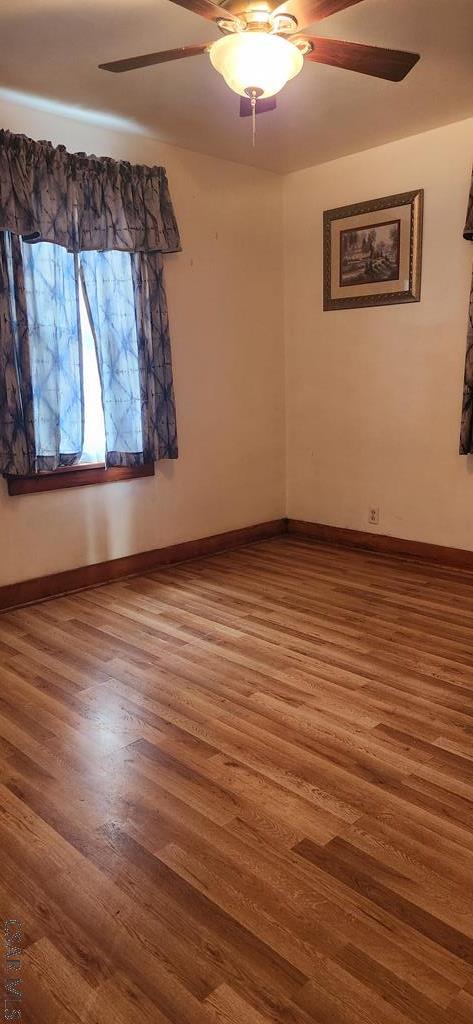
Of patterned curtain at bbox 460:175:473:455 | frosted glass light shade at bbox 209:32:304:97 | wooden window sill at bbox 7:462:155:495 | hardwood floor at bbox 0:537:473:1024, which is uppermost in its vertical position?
frosted glass light shade at bbox 209:32:304:97

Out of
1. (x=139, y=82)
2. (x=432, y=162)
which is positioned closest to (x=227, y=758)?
(x=139, y=82)

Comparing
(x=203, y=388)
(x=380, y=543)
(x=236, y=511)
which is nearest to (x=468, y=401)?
(x=380, y=543)

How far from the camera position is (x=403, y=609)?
355 centimetres

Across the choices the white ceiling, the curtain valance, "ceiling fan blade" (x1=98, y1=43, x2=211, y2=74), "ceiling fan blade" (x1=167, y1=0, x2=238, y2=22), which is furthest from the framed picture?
"ceiling fan blade" (x1=167, y1=0, x2=238, y2=22)

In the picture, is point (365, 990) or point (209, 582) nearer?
point (365, 990)

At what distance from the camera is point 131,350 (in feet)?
12.9

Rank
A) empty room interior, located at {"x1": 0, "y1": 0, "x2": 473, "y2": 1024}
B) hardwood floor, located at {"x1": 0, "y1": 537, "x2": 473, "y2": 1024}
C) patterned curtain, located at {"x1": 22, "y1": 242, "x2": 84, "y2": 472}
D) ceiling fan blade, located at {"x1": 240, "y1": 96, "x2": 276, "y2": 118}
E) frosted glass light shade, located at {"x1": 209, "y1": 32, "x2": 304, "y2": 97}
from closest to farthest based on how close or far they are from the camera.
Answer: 1. hardwood floor, located at {"x1": 0, "y1": 537, "x2": 473, "y2": 1024}
2. empty room interior, located at {"x1": 0, "y1": 0, "x2": 473, "y2": 1024}
3. frosted glass light shade, located at {"x1": 209, "y1": 32, "x2": 304, "y2": 97}
4. ceiling fan blade, located at {"x1": 240, "y1": 96, "x2": 276, "y2": 118}
5. patterned curtain, located at {"x1": 22, "y1": 242, "x2": 84, "y2": 472}

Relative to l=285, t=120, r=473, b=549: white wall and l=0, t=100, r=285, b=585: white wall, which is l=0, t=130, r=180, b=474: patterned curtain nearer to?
l=0, t=100, r=285, b=585: white wall

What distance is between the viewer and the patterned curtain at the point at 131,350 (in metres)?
3.75

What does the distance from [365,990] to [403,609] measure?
2.29m

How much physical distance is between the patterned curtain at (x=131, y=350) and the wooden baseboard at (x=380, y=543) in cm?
149

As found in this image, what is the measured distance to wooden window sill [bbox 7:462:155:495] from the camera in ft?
11.8

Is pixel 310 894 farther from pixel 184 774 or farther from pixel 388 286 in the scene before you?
pixel 388 286

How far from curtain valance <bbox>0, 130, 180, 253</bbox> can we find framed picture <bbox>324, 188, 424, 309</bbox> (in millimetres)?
1173
